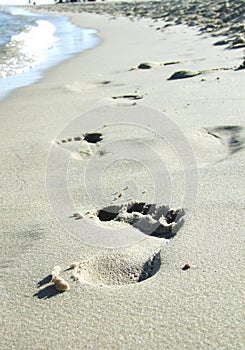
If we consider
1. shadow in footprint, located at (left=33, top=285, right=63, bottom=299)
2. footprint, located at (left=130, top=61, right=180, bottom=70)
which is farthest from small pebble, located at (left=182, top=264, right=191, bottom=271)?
footprint, located at (left=130, top=61, right=180, bottom=70)

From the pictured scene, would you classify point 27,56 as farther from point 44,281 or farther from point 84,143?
point 44,281

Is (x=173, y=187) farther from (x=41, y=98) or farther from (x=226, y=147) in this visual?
(x=41, y=98)

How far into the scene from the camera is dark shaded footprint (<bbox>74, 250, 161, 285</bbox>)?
154cm

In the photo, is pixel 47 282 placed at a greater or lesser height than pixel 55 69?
greater

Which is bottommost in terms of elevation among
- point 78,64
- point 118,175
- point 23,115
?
point 78,64

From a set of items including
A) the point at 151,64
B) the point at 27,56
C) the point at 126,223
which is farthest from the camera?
the point at 27,56

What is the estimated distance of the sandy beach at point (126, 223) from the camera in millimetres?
1301

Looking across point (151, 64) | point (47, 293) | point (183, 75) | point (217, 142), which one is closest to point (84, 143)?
point (217, 142)

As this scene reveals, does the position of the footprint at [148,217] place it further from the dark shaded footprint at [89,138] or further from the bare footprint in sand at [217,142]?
the dark shaded footprint at [89,138]

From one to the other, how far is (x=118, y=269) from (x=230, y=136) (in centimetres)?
140

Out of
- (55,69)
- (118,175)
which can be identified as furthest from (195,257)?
(55,69)

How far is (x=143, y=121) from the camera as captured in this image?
10.5 feet

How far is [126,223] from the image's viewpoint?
189cm

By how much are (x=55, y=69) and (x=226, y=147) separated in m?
4.37
